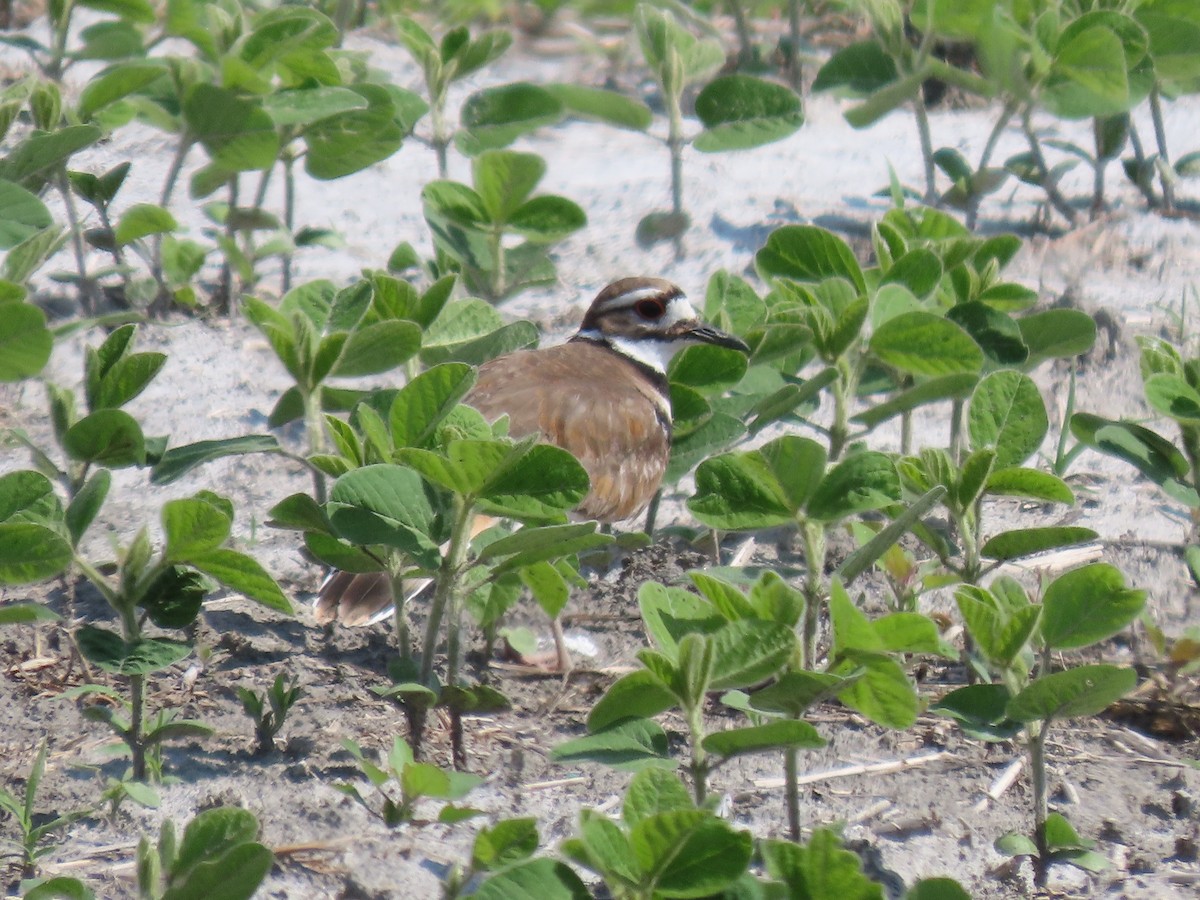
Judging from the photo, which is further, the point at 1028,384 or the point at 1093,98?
the point at 1093,98

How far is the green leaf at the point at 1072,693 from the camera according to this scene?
2906 mm

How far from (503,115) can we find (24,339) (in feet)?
9.86

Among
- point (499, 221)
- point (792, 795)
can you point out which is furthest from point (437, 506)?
point (499, 221)

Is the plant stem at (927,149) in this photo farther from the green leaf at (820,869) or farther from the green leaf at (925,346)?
the green leaf at (820,869)

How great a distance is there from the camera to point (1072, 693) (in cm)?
297

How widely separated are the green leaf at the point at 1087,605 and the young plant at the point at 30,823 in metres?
1.90

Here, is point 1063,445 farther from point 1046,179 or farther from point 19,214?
point 19,214

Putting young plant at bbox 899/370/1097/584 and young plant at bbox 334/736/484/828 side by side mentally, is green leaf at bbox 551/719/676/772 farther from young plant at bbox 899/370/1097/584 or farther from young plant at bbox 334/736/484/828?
young plant at bbox 899/370/1097/584

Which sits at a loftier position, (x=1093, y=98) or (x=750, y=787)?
(x=1093, y=98)

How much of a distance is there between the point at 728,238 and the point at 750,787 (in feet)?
10.8

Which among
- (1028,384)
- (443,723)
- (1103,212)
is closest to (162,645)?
(443,723)

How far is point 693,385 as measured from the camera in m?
4.66

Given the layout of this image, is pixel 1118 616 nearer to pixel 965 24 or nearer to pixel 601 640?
pixel 601 640

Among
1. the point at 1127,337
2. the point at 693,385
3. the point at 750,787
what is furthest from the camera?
the point at 1127,337
